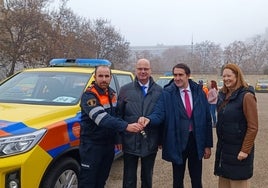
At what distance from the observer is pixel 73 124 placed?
410 cm

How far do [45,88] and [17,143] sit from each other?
62.4 inches

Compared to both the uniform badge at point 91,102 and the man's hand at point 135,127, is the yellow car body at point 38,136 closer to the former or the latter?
the uniform badge at point 91,102

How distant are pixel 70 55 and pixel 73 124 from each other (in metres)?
29.4

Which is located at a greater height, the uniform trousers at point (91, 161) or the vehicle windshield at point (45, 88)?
the vehicle windshield at point (45, 88)

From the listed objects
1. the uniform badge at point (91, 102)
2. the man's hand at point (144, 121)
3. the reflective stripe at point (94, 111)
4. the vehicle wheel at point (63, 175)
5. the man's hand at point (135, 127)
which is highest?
the uniform badge at point (91, 102)

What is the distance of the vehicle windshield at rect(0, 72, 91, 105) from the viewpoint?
4.59 metres

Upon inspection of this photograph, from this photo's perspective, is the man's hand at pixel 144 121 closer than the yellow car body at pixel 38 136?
No

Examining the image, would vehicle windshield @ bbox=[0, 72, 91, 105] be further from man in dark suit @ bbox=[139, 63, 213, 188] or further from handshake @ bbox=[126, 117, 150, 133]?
man in dark suit @ bbox=[139, 63, 213, 188]

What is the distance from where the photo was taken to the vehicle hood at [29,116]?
3.52 meters

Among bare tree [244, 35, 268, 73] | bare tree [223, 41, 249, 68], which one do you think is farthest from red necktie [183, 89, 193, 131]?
bare tree [244, 35, 268, 73]

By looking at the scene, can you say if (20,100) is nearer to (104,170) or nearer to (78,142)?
(78,142)

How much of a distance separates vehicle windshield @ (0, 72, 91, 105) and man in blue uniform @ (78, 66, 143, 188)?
0.76 m

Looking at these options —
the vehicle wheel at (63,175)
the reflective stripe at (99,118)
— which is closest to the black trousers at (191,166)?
the reflective stripe at (99,118)

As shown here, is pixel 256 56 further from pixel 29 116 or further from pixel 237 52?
pixel 29 116
